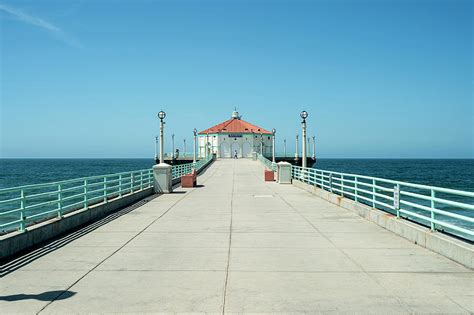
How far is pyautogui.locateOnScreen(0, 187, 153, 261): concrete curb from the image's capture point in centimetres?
899

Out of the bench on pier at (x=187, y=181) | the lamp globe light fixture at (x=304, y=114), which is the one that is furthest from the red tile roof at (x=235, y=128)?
the bench on pier at (x=187, y=181)

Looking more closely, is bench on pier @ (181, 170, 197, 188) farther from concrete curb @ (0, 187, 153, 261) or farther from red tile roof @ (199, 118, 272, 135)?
red tile roof @ (199, 118, 272, 135)

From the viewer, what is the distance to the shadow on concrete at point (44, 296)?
6371 millimetres

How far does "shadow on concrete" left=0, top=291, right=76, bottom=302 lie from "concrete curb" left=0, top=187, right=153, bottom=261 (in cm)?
254

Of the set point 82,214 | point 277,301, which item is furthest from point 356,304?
point 82,214

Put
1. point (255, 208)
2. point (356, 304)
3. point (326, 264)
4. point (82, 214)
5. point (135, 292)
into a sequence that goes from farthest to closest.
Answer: point (255, 208)
point (82, 214)
point (326, 264)
point (135, 292)
point (356, 304)

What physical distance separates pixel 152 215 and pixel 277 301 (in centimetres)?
973

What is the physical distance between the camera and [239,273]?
768 centimetres

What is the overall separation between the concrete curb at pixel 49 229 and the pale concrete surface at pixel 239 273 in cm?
74

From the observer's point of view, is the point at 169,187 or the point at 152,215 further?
the point at 169,187

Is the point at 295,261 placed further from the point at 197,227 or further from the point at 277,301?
the point at 197,227

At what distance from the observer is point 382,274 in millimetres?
7672

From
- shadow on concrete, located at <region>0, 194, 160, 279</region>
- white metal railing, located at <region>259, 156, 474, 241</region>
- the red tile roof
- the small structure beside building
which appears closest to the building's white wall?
the small structure beside building

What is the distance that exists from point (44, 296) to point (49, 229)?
4749mm
